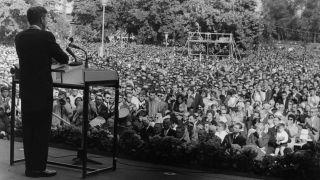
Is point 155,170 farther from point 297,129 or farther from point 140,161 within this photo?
point 297,129

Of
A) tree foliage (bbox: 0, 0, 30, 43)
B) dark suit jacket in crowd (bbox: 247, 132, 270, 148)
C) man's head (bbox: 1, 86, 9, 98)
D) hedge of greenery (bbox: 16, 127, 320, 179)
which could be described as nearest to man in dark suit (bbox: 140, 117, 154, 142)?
hedge of greenery (bbox: 16, 127, 320, 179)

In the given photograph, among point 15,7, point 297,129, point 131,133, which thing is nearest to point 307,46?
point 297,129

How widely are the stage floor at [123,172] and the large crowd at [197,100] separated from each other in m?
0.55

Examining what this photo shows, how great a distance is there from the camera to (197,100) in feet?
26.3

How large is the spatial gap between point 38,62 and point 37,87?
0.19 metres

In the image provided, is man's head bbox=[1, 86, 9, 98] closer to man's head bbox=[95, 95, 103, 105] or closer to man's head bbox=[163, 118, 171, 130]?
man's head bbox=[95, 95, 103, 105]

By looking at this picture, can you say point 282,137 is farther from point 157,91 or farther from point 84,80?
point 84,80

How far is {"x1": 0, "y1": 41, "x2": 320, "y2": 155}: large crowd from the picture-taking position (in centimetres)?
611

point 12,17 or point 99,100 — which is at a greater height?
point 12,17

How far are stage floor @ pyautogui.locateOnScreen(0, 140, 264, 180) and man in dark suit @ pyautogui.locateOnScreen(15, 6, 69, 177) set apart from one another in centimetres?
21

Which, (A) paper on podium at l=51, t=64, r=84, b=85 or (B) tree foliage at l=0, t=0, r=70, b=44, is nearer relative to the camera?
(A) paper on podium at l=51, t=64, r=84, b=85

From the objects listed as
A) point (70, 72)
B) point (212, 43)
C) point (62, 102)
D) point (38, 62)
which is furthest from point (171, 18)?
point (38, 62)

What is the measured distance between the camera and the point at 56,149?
521 centimetres

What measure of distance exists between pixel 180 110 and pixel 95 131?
252 centimetres
